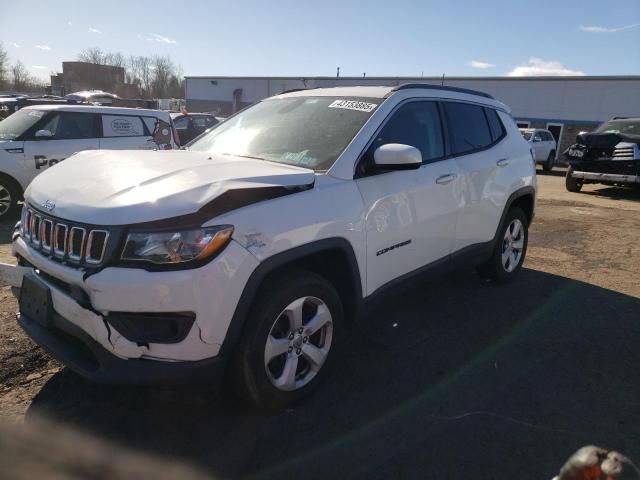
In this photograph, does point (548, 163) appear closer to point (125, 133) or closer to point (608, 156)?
point (608, 156)

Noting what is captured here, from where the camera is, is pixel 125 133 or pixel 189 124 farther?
pixel 189 124

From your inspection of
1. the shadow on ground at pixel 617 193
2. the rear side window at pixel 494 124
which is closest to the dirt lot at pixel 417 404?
the rear side window at pixel 494 124

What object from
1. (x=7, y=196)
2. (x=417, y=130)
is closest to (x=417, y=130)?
(x=417, y=130)

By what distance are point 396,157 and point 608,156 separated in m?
11.1

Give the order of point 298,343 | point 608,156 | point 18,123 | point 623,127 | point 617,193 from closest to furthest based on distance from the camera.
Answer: point 298,343 → point 18,123 → point 608,156 → point 623,127 → point 617,193

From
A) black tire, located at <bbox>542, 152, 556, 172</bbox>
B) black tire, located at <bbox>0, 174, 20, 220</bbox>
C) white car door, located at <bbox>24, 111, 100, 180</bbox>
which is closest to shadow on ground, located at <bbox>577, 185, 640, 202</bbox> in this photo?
black tire, located at <bbox>542, 152, 556, 172</bbox>

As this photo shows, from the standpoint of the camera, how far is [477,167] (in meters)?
4.09

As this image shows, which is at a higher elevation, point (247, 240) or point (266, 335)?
point (247, 240)

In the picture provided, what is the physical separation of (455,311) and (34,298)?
3.23 meters

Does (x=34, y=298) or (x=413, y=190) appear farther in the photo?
(x=413, y=190)

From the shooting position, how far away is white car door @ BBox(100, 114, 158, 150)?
26.5ft

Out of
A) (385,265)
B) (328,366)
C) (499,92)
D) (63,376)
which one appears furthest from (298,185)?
(499,92)

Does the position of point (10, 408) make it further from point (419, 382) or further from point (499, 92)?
point (499, 92)

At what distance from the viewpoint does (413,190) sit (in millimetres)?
3311
